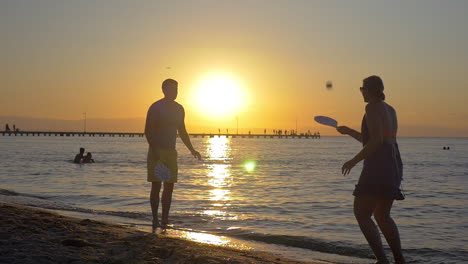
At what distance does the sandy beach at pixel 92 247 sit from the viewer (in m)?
4.89

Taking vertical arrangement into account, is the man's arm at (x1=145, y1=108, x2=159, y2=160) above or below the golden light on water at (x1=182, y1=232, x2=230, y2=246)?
above

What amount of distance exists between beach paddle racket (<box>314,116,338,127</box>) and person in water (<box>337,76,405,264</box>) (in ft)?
0.43

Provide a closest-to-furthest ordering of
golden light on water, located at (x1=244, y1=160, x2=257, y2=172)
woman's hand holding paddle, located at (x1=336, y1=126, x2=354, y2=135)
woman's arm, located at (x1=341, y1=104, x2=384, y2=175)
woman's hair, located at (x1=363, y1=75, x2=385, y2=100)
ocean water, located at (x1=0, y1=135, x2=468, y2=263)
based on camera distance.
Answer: woman's arm, located at (x1=341, y1=104, x2=384, y2=175)
woman's hair, located at (x1=363, y1=75, x2=385, y2=100)
woman's hand holding paddle, located at (x1=336, y1=126, x2=354, y2=135)
ocean water, located at (x1=0, y1=135, x2=468, y2=263)
golden light on water, located at (x1=244, y1=160, x2=257, y2=172)

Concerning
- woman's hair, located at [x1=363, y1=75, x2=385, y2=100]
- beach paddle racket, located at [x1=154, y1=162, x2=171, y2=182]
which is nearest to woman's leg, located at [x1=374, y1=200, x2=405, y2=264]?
woman's hair, located at [x1=363, y1=75, x2=385, y2=100]

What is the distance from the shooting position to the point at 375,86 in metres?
5.06

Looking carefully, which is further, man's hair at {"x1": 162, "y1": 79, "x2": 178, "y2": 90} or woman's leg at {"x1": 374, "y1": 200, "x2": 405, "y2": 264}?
man's hair at {"x1": 162, "y1": 79, "x2": 178, "y2": 90}

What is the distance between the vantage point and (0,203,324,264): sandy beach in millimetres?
4891

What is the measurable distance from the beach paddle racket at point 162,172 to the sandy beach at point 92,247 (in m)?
0.83

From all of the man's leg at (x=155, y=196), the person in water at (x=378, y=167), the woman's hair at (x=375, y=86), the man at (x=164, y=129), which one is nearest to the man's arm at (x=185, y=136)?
the man at (x=164, y=129)

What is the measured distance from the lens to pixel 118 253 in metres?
5.25

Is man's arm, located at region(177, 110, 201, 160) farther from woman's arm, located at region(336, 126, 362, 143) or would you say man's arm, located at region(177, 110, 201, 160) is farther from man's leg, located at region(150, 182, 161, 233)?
woman's arm, located at region(336, 126, 362, 143)

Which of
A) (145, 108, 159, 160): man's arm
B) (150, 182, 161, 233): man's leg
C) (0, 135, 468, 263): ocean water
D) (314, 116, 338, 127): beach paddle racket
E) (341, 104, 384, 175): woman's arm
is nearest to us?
(341, 104, 384, 175): woman's arm

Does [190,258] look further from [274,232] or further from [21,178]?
[21,178]

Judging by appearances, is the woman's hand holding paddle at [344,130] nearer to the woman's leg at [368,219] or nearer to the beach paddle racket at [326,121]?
the beach paddle racket at [326,121]
